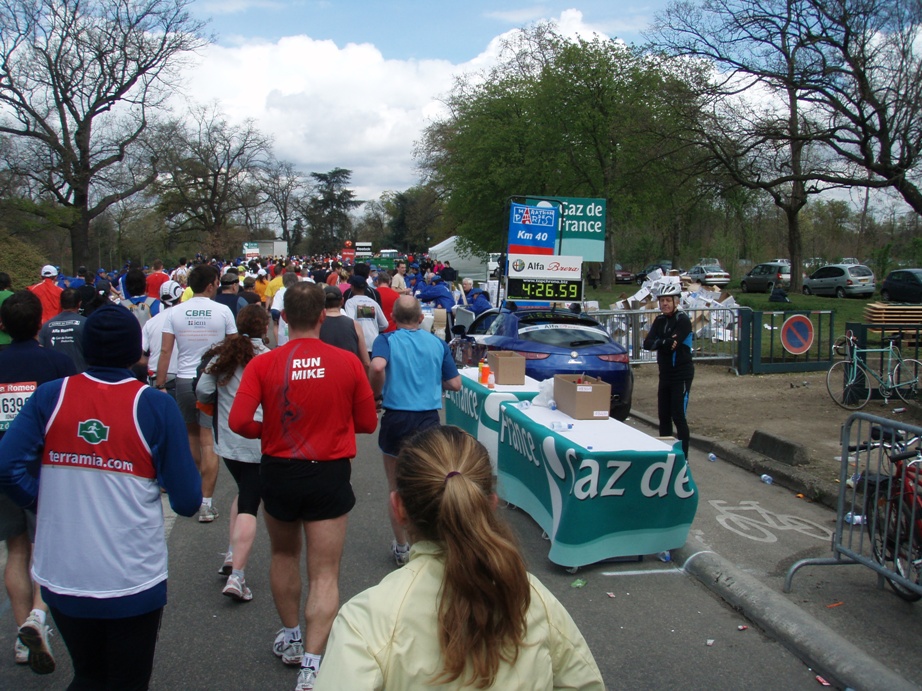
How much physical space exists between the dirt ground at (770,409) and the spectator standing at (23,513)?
6.65 m

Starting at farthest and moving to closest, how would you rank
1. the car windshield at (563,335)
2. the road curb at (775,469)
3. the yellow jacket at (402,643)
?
the car windshield at (563,335)
the road curb at (775,469)
the yellow jacket at (402,643)

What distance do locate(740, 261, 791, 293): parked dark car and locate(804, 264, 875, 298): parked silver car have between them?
105 inches

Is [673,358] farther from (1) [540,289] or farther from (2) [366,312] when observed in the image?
(1) [540,289]

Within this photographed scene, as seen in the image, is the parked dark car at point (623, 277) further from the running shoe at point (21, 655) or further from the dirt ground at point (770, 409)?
the running shoe at point (21, 655)

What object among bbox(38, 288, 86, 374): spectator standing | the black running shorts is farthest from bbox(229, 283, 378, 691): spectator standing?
bbox(38, 288, 86, 374): spectator standing

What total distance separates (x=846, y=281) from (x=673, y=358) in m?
30.6

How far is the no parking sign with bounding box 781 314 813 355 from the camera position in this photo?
13.9 meters

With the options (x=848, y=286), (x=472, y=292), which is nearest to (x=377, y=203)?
(x=848, y=286)

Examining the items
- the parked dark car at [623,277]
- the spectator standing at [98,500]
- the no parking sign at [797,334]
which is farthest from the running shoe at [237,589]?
the parked dark car at [623,277]

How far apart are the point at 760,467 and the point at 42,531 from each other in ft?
22.9

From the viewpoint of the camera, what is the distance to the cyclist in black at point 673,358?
7.67m

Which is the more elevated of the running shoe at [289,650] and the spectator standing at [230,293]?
the spectator standing at [230,293]

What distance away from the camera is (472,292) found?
21.4 metres

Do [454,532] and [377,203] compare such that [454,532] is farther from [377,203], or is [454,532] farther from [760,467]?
[377,203]
